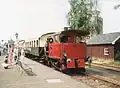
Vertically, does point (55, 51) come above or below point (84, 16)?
below

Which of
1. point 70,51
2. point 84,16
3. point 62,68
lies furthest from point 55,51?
point 84,16

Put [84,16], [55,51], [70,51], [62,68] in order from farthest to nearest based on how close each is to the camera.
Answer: [84,16], [55,51], [62,68], [70,51]

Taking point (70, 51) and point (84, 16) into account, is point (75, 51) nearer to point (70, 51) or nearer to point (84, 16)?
point (70, 51)

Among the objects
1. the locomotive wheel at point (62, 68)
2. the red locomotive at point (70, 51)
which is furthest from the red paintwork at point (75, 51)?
the locomotive wheel at point (62, 68)

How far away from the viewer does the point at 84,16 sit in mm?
71875

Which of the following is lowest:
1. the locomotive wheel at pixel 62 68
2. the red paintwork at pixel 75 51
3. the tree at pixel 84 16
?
the locomotive wheel at pixel 62 68

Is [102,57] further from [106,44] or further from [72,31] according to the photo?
[72,31]

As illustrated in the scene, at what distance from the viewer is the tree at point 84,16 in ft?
230

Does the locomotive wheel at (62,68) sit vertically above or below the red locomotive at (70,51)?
below

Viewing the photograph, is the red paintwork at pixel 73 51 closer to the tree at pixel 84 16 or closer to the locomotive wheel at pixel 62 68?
the locomotive wheel at pixel 62 68

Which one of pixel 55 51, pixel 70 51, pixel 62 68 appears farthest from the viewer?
pixel 55 51

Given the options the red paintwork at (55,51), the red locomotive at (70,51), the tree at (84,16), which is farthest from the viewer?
the tree at (84,16)

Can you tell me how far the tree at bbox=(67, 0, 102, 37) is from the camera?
70.2 metres

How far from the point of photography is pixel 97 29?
74.9 metres
